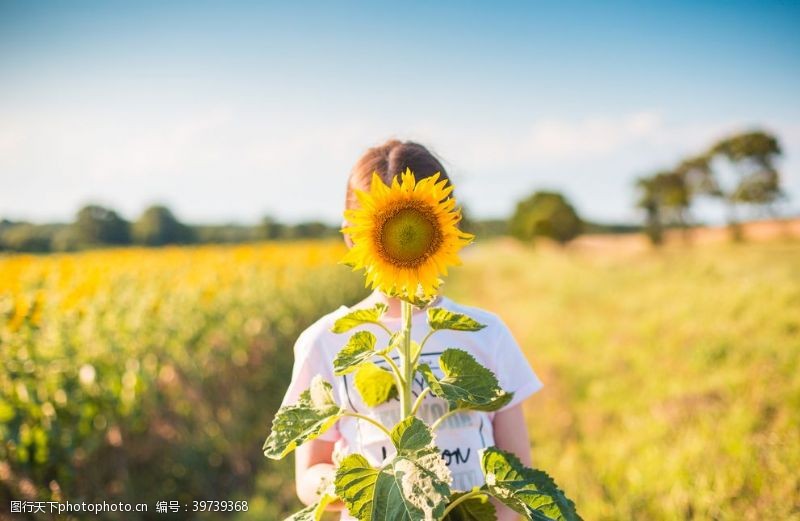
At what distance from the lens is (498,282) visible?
2281 cm

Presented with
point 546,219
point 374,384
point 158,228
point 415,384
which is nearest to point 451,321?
point 374,384

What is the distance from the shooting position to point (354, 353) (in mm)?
1175

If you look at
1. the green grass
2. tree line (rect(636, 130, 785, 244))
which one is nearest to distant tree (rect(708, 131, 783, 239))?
tree line (rect(636, 130, 785, 244))

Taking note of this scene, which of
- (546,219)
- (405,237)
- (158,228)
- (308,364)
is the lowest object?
(308,364)

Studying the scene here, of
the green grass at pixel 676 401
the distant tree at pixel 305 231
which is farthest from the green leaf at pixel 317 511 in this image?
the distant tree at pixel 305 231

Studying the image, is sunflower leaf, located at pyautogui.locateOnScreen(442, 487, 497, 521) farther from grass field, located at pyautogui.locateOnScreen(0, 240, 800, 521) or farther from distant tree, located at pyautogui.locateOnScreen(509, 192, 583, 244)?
distant tree, located at pyautogui.locateOnScreen(509, 192, 583, 244)

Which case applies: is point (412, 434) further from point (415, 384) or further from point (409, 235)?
point (415, 384)

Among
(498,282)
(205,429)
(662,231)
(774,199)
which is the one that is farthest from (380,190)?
(662,231)

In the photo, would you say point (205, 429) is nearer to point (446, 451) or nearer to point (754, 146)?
point (446, 451)

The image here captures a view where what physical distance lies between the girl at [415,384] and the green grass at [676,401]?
29cm

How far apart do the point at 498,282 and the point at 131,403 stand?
64.1ft

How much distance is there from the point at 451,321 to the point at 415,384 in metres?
0.61

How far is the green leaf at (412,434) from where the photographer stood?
1049 millimetres

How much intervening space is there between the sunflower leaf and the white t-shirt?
372 millimetres
